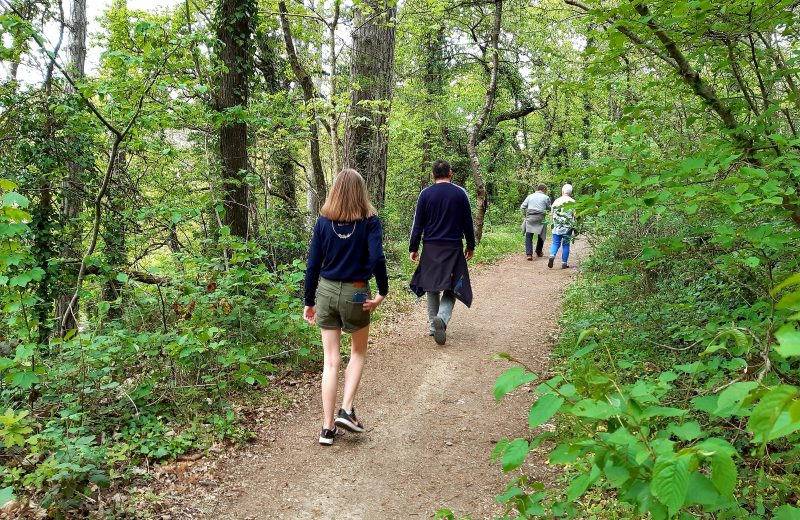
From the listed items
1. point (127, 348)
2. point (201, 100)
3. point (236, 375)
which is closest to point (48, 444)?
point (127, 348)

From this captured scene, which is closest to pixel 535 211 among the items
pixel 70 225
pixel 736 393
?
pixel 70 225

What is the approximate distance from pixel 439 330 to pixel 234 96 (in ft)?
16.1

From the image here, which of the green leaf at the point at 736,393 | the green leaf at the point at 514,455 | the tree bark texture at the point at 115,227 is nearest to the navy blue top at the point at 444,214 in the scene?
the tree bark texture at the point at 115,227

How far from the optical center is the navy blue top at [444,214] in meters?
6.08

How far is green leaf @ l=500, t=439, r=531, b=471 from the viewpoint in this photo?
1.79 m

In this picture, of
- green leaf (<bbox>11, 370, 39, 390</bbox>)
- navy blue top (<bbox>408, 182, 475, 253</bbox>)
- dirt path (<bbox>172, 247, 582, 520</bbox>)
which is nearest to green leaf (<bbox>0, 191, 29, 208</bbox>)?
green leaf (<bbox>11, 370, 39, 390</bbox>)

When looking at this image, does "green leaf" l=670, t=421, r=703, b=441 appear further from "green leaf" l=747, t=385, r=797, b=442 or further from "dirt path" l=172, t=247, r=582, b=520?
"dirt path" l=172, t=247, r=582, b=520

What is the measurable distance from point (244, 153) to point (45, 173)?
2.60 metres

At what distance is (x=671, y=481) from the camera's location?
1.33 meters

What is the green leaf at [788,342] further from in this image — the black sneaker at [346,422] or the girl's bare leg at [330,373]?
the black sneaker at [346,422]

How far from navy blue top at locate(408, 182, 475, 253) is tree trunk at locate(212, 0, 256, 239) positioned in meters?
2.97

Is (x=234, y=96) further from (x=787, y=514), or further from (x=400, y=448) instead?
(x=787, y=514)

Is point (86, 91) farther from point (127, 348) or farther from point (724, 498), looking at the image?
point (724, 498)

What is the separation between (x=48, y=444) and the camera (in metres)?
3.48
